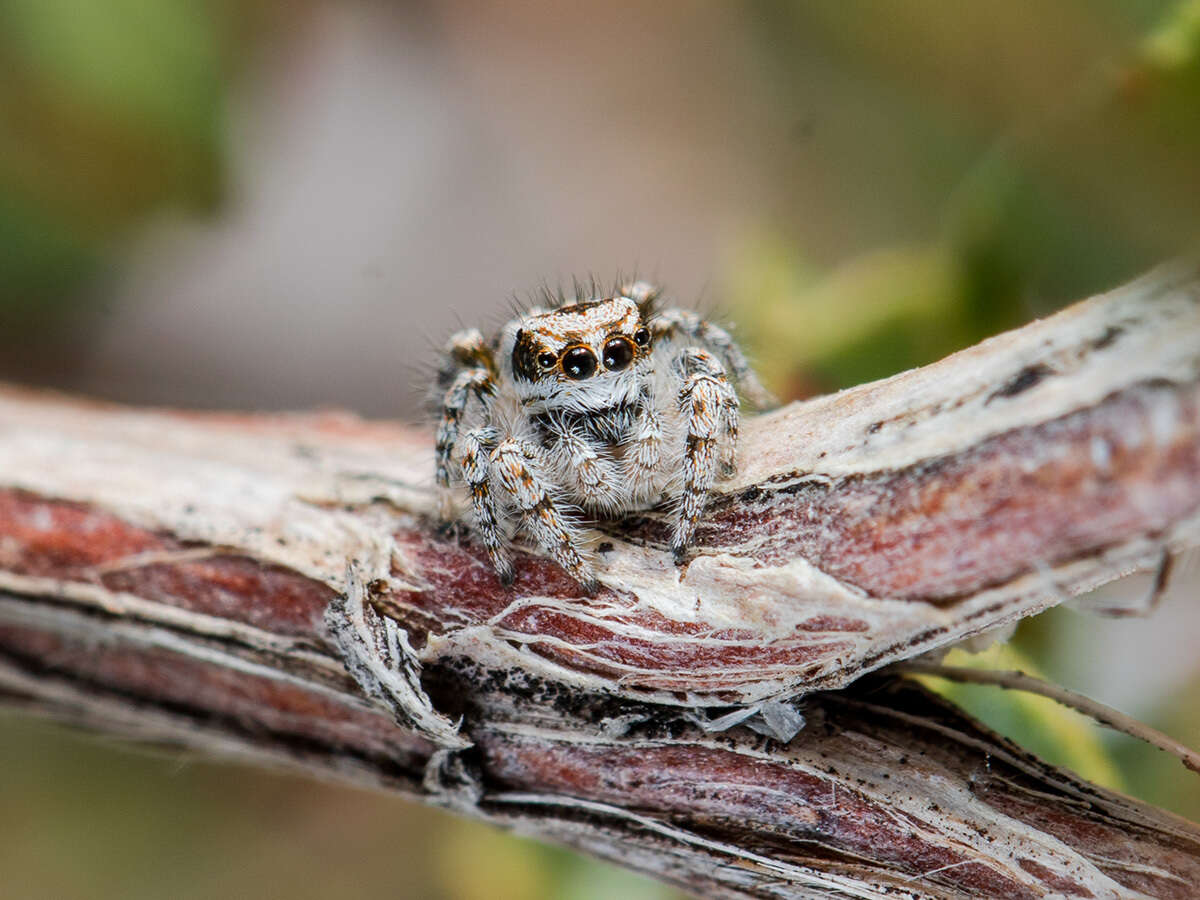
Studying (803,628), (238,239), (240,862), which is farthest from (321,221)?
(803,628)

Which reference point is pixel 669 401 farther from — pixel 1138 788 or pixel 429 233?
pixel 429 233

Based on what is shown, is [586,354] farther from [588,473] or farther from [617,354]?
[588,473]

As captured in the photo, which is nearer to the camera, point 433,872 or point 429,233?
point 433,872

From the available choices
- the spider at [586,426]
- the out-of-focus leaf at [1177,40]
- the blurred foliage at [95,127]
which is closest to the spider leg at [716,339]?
the spider at [586,426]

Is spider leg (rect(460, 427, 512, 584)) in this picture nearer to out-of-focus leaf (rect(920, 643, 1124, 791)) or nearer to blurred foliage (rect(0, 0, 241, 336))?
out-of-focus leaf (rect(920, 643, 1124, 791))

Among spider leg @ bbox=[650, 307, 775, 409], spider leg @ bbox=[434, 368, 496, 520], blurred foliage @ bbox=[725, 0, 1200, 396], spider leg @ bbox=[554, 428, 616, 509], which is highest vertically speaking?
blurred foliage @ bbox=[725, 0, 1200, 396]

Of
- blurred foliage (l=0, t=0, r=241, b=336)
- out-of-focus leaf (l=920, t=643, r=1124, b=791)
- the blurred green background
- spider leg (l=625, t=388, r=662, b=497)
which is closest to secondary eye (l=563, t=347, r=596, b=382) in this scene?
spider leg (l=625, t=388, r=662, b=497)

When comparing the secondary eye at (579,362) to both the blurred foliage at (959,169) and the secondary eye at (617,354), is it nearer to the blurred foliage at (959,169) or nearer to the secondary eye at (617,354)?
the secondary eye at (617,354)

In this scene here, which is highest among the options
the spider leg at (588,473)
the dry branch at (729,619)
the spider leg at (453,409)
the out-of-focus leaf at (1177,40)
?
the out-of-focus leaf at (1177,40)
